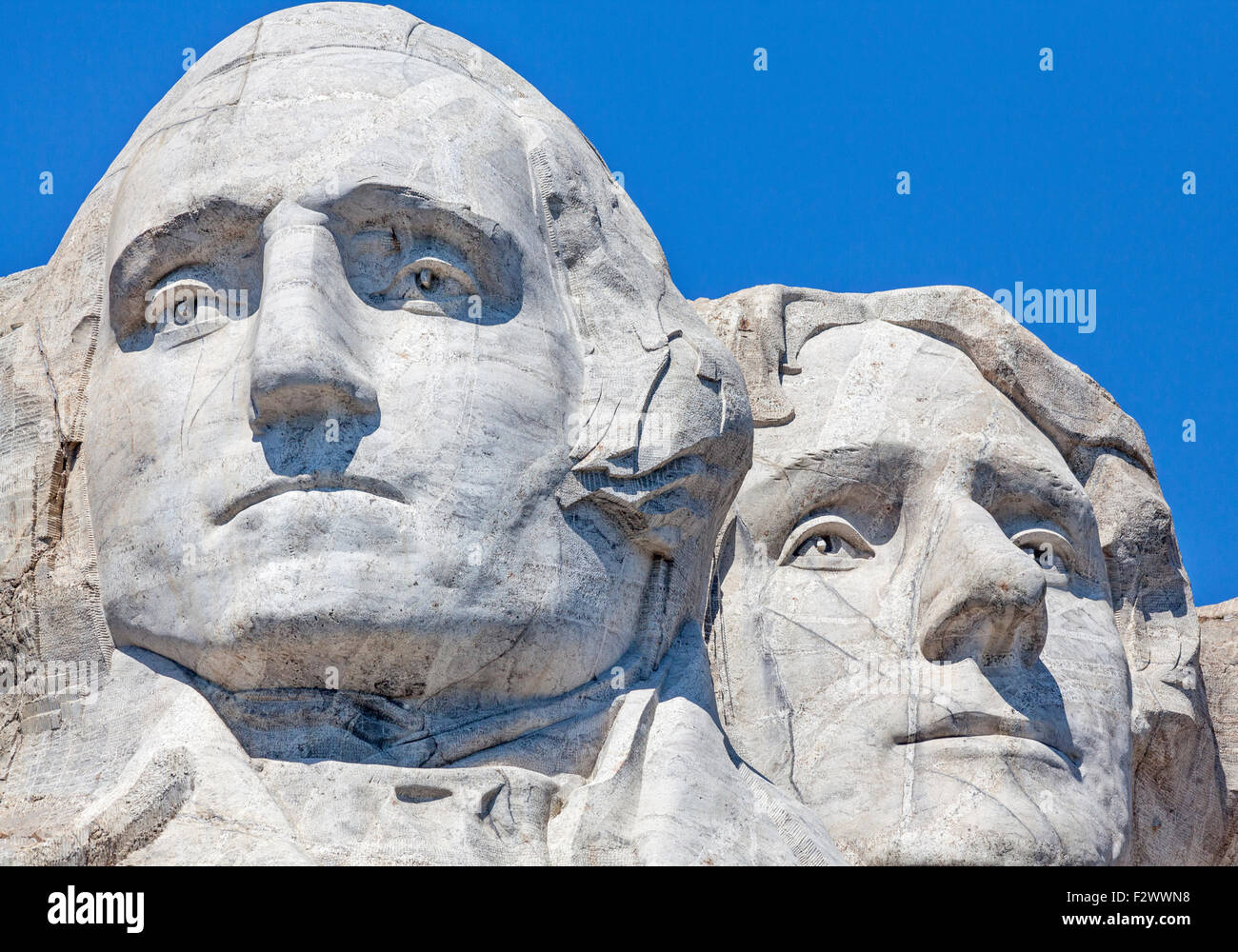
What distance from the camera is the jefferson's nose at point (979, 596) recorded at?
9.20 metres

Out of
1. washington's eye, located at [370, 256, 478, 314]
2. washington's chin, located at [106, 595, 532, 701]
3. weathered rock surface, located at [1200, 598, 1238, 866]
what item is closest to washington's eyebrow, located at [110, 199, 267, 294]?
washington's eye, located at [370, 256, 478, 314]

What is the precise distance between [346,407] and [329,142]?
102 centimetres

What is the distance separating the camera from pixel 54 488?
8641 mm

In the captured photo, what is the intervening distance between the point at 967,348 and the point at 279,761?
4128 millimetres

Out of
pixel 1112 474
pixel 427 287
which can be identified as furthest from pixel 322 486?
pixel 1112 474

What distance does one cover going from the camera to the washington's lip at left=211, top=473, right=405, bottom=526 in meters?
7.75

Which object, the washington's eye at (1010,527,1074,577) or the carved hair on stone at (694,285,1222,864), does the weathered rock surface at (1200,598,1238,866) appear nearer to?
the carved hair on stone at (694,285,1222,864)

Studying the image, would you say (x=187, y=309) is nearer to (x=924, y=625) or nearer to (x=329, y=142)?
(x=329, y=142)

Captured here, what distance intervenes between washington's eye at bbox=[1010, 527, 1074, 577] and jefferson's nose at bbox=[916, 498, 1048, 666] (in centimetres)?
36

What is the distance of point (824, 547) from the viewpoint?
393 inches

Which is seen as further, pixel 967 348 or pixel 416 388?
pixel 967 348

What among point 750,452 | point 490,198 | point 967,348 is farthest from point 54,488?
point 967,348

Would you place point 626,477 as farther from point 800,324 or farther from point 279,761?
point 800,324
